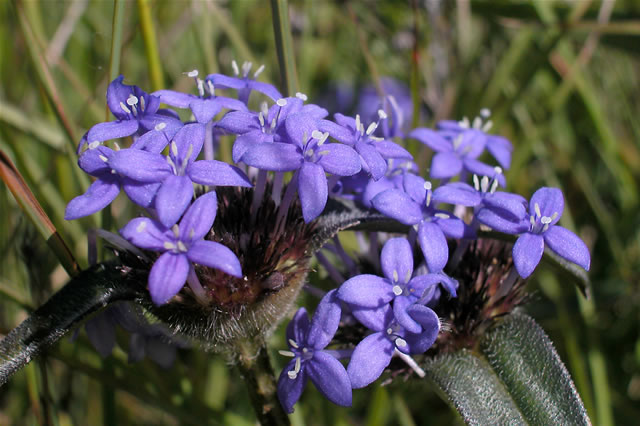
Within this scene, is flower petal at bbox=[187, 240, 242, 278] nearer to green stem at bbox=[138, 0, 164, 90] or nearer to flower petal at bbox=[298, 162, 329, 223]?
flower petal at bbox=[298, 162, 329, 223]

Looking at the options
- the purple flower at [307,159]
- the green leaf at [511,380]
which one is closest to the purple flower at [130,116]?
the purple flower at [307,159]

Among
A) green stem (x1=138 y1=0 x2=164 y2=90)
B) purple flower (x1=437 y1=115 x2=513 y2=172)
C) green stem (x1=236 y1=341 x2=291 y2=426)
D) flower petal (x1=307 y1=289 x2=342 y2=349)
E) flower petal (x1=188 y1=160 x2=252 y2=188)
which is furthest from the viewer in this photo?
green stem (x1=138 y1=0 x2=164 y2=90)

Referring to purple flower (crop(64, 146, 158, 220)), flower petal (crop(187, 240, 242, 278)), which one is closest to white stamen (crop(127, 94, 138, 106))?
purple flower (crop(64, 146, 158, 220))

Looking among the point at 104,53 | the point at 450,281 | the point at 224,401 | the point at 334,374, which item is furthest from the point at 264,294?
the point at 104,53

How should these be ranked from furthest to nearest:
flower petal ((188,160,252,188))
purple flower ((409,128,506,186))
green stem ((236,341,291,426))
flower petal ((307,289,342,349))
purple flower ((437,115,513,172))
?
1. purple flower ((437,115,513,172))
2. purple flower ((409,128,506,186))
3. green stem ((236,341,291,426))
4. flower petal ((307,289,342,349))
5. flower petal ((188,160,252,188))

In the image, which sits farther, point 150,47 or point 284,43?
point 150,47

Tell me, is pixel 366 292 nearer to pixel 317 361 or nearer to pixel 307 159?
pixel 317 361

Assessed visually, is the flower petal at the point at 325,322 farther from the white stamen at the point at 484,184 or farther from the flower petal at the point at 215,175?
the white stamen at the point at 484,184

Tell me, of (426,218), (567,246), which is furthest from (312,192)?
(567,246)
